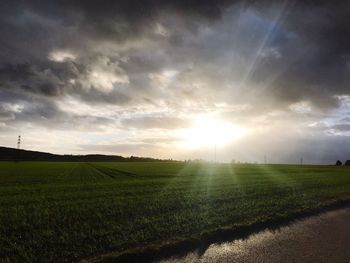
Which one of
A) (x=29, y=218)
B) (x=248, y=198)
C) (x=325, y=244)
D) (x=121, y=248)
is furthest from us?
(x=248, y=198)

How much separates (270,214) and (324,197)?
901 cm

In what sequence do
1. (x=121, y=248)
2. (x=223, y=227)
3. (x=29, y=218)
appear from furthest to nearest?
(x=29, y=218)
(x=223, y=227)
(x=121, y=248)

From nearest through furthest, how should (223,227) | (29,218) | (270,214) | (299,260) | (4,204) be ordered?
(299,260) → (223,227) → (29,218) → (270,214) → (4,204)

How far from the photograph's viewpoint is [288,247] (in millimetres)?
10281

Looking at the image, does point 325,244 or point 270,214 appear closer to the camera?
point 325,244

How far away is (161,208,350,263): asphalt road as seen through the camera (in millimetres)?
9141

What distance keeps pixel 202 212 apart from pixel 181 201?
3927mm

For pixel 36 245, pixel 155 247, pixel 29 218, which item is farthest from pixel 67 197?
pixel 155 247

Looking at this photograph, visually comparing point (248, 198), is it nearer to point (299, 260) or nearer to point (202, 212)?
point (202, 212)

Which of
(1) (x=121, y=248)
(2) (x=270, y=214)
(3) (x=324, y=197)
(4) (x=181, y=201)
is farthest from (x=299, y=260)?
(3) (x=324, y=197)

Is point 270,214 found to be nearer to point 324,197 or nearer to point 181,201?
point 181,201

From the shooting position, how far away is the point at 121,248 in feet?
32.0

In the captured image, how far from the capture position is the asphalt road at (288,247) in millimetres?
9141

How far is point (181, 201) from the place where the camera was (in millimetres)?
19453
